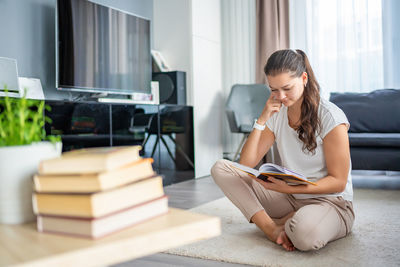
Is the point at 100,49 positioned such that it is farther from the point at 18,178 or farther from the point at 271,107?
the point at 18,178

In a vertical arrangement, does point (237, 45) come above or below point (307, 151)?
above

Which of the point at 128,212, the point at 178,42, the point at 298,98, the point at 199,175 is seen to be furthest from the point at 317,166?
the point at 178,42

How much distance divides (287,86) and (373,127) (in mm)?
2336

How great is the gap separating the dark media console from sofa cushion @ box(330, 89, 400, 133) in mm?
1473

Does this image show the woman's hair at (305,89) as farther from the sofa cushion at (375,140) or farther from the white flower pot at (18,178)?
the sofa cushion at (375,140)

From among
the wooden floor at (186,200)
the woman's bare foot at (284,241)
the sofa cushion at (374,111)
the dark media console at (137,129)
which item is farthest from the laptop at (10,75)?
the sofa cushion at (374,111)

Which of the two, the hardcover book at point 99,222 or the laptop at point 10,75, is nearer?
the hardcover book at point 99,222

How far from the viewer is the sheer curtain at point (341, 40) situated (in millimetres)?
4215

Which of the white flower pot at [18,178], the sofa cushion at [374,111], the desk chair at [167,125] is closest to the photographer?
the white flower pot at [18,178]

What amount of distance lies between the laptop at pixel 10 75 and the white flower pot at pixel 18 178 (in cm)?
215

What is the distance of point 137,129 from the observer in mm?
3398

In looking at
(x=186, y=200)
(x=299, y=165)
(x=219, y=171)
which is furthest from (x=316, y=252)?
(x=186, y=200)

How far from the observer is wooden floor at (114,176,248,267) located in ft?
5.09

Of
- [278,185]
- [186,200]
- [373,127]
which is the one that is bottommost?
[186,200]
